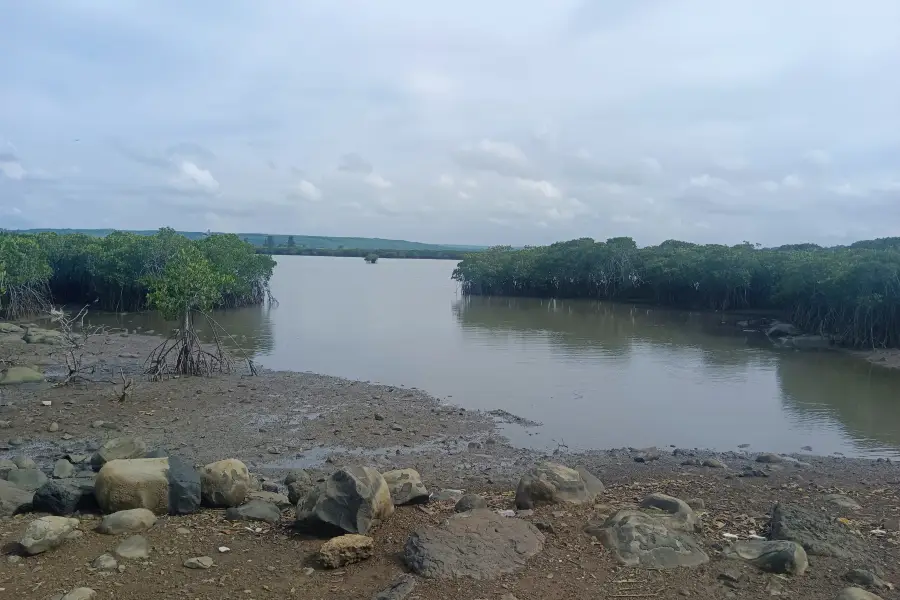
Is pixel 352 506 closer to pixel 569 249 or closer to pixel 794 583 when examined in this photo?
pixel 794 583

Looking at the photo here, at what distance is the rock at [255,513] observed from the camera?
8.47m

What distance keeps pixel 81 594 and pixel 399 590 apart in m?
2.81

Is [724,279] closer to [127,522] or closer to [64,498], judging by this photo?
[64,498]

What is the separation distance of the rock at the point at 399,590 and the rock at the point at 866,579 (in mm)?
4064

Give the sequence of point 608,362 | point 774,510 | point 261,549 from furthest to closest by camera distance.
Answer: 1. point 608,362
2. point 774,510
3. point 261,549

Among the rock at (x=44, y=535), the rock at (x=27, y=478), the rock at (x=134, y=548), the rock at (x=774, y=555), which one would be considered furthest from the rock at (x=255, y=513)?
the rock at (x=774, y=555)

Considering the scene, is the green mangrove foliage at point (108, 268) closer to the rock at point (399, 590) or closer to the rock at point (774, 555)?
the rock at point (399, 590)

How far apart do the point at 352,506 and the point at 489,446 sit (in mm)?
7575

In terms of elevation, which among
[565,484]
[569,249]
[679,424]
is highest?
[569,249]

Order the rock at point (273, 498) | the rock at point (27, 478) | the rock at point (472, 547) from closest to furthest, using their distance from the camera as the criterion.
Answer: the rock at point (472, 547) → the rock at point (273, 498) → the rock at point (27, 478)

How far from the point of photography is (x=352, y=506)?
767 cm

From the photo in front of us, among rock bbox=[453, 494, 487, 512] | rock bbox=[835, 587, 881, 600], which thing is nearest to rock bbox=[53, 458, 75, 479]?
rock bbox=[453, 494, 487, 512]

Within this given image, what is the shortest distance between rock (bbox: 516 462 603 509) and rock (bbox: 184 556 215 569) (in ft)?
11.9

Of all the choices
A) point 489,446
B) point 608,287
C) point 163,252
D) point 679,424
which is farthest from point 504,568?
point 608,287
